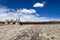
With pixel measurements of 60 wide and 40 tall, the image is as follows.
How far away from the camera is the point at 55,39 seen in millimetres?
16984

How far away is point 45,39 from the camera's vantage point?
1695 centimetres

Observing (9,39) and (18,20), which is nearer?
(9,39)

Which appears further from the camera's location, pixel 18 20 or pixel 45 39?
pixel 18 20

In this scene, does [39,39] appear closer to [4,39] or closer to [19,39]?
[19,39]

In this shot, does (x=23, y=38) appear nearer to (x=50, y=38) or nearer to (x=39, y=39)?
(x=39, y=39)

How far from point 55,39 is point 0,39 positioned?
6309 millimetres

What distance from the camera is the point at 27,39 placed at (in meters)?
16.8

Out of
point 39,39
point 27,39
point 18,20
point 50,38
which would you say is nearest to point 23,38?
point 27,39

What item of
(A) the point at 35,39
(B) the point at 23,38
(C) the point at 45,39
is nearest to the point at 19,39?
(B) the point at 23,38

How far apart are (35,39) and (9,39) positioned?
3006mm

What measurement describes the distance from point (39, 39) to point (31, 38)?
3.16 feet

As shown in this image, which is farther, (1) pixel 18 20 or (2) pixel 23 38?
(1) pixel 18 20

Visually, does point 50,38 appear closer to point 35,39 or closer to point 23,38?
point 35,39

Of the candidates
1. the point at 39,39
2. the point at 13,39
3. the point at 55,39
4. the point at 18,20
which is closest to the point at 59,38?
the point at 55,39
